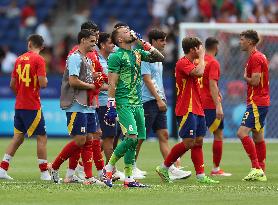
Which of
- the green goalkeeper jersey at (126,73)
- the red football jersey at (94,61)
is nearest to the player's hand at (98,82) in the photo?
the red football jersey at (94,61)

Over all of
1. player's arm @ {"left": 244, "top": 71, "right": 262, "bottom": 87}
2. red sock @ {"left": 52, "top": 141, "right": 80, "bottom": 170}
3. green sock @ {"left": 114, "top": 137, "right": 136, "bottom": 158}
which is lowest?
red sock @ {"left": 52, "top": 141, "right": 80, "bottom": 170}

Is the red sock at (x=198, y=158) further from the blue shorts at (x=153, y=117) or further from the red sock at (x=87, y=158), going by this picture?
the blue shorts at (x=153, y=117)

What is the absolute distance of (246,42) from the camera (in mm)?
16094

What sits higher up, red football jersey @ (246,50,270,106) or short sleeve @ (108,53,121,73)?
short sleeve @ (108,53,121,73)

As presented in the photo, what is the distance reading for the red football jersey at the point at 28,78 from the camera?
15.7 meters

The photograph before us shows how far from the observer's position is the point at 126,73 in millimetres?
14008

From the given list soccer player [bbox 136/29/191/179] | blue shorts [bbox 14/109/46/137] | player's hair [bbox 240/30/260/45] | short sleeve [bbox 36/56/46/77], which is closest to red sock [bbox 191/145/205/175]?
soccer player [bbox 136/29/191/179]

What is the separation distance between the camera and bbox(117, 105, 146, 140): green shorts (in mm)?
13789

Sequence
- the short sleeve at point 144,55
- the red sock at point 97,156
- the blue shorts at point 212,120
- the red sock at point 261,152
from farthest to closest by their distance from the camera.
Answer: the blue shorts at point 212,120
the red sock at point 261,152
the red sock at point 97,156
the short sleeve at point 144,55

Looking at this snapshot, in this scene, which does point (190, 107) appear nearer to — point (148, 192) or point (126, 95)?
point (126, 95)

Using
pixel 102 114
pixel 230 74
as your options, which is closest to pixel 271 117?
pixel 230 74

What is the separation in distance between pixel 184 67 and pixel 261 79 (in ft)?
5.98

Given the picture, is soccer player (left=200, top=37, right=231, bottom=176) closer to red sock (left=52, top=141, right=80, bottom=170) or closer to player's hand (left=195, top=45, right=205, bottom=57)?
player's hand (left=195, top=45, right=205, bottom=57)

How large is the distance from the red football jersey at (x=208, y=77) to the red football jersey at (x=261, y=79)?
3.00 ft
